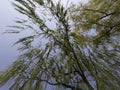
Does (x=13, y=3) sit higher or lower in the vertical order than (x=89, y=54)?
higher

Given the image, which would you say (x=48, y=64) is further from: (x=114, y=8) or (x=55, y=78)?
(x=114, y=8)

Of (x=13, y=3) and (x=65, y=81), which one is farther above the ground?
(x=13, y=3)

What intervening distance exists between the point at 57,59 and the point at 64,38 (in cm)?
40

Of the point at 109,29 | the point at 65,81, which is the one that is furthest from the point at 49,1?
the point at 109,29

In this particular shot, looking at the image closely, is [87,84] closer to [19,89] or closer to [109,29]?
[19,89]

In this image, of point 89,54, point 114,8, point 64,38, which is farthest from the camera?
point 114,8

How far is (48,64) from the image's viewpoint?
567 centimetres

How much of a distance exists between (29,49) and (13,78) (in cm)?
55

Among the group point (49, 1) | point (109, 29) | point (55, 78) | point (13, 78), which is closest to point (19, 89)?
point (13, 78)

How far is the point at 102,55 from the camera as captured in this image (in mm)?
6172

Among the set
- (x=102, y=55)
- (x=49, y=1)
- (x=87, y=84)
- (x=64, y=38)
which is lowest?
(x=87, y=84)

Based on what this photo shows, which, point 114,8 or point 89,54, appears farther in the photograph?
point 114,8

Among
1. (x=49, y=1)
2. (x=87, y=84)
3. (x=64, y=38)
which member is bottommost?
(x=87, y=84)

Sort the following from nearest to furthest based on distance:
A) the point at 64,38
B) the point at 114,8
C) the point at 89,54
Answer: the point at 64,38, the point at 89,54, the point at 114,8
